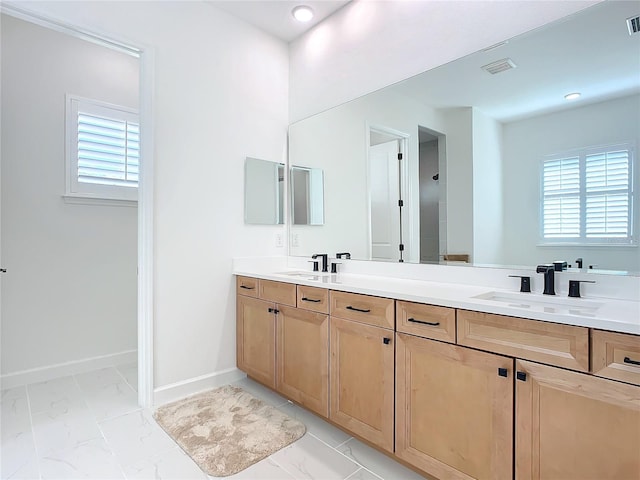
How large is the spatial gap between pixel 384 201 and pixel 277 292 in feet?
3.11

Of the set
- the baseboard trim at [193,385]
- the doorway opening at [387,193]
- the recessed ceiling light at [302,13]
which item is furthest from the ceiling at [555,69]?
the baseboard trim at [193,385]

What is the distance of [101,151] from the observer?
3053mm

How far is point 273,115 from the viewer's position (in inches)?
118

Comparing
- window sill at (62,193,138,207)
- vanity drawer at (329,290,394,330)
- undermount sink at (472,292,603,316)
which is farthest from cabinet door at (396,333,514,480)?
window sill at (62,193,138,207)

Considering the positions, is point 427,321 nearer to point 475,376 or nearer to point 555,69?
point 475,376

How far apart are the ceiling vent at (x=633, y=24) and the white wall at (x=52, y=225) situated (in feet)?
11.3

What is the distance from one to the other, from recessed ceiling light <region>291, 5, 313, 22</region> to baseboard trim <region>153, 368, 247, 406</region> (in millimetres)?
2734

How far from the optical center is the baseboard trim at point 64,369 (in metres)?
2.64

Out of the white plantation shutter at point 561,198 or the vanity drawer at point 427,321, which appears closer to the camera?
the vanity drawer at point 427,321

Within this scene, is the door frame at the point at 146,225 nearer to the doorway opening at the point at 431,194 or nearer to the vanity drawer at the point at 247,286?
the vanity drawer at the point at 247,286

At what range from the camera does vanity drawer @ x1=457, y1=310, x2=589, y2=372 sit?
1.12 m

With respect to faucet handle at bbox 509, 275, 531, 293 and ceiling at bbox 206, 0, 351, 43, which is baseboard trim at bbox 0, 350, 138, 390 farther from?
faucet handle at bbox 509, 275, 531, 293

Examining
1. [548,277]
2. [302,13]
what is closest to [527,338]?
[548,277]

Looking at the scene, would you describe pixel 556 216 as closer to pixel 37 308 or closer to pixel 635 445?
pixel 635 445
